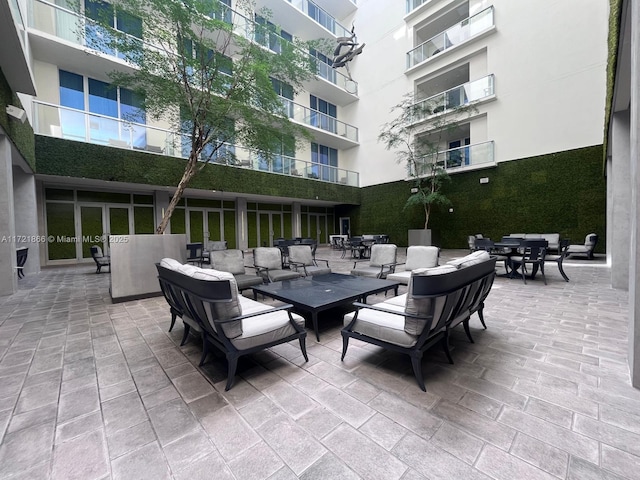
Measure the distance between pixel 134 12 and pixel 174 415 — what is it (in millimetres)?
6662

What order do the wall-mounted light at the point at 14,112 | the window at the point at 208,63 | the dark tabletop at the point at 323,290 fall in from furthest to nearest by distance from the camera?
the window at the point at 208,63 → the wall-mounted light at the point at 14,112 → the dark tabletop at the point at 323,290

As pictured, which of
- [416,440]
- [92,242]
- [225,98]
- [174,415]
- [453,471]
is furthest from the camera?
[92,242]

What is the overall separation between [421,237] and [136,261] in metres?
11.6

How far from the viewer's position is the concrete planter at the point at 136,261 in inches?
187

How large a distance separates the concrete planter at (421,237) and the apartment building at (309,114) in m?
1.77

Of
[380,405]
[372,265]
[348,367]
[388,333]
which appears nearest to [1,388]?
[348,367]

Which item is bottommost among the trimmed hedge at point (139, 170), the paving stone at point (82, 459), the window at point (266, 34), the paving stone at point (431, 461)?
the paving stone at point (82, 459)

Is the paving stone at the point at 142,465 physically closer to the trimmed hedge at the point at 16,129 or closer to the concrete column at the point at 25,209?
the trimmed hedge at the point at 16,129

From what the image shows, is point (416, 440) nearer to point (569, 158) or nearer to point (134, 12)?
point (134, 12)

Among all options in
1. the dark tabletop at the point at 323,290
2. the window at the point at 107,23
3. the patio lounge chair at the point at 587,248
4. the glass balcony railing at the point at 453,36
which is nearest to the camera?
the dark tabletop at the point at 323,290

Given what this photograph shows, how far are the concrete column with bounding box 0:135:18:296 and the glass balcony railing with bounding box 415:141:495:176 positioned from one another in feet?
45.3

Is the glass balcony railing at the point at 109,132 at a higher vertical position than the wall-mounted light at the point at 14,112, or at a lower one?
higher

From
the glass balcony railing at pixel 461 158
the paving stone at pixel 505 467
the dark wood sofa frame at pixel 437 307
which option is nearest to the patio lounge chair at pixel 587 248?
the glass balcony railing at pixel 461 158

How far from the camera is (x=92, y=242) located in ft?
32.4
